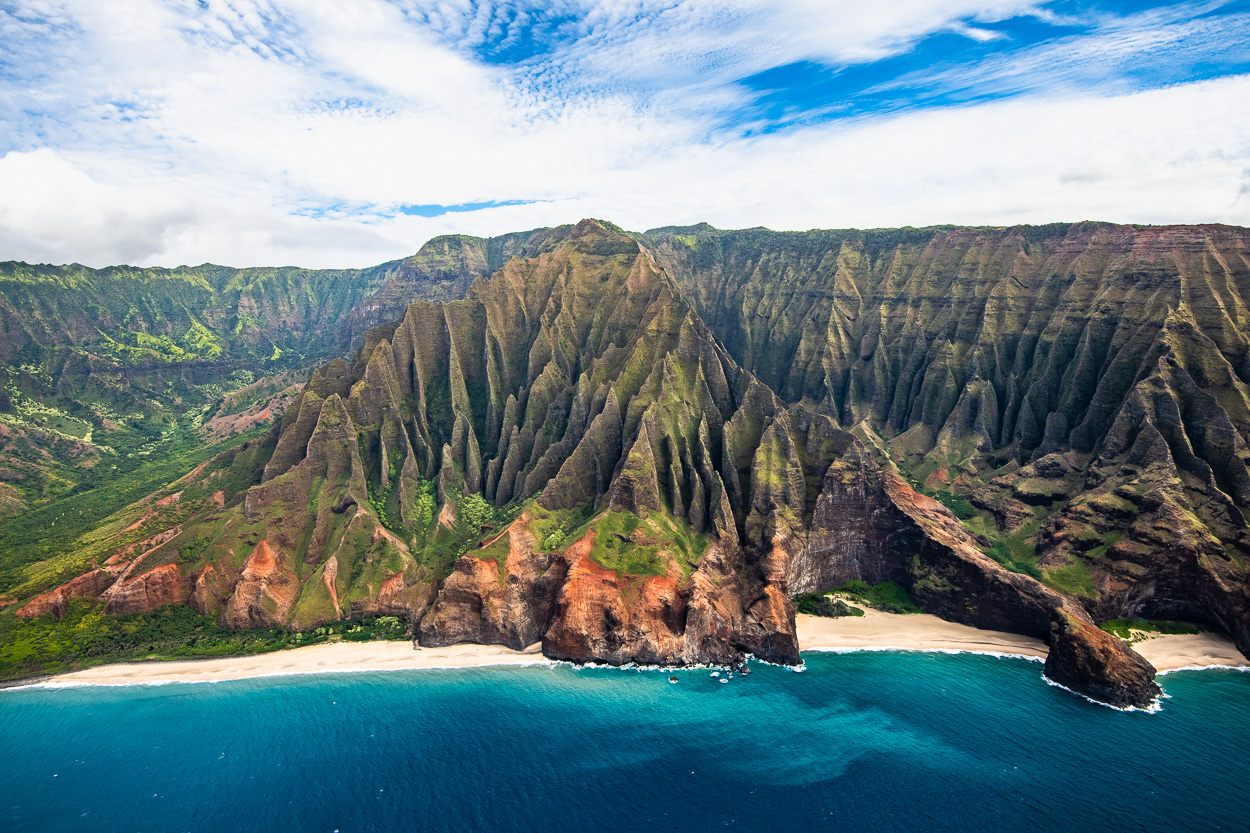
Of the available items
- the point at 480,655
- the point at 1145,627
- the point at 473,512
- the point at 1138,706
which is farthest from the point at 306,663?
the point at 1145,627

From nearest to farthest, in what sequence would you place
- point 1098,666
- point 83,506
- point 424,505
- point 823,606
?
point 1098,666
point 823,606
point 424,505
point 83,506

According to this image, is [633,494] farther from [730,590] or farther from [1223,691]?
[1223,691]

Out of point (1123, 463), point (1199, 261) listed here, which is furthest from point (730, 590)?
point (1199, 261)

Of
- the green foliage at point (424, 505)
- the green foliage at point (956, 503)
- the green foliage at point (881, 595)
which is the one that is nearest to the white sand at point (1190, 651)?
the green foliage at point (881, 595)

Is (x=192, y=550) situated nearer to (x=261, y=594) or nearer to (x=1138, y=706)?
(x=261, y=594)

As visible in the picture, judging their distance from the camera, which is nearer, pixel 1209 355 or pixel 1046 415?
pixel 1209 355

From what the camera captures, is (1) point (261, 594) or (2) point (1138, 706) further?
(1) point (261, 594)

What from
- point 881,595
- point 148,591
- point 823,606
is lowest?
point 823,606
